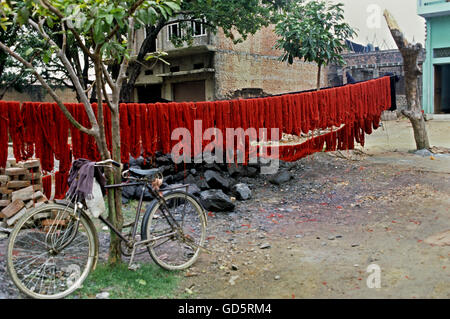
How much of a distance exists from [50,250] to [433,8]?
14.9 m

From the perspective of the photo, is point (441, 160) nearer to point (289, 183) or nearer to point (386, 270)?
point (289, 183)

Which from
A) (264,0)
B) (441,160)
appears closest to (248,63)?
(264,0)

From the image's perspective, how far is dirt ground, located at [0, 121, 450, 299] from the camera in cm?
323

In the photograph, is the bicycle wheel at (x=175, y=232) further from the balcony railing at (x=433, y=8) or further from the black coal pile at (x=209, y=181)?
the balcony railing at (x=433, y=8)

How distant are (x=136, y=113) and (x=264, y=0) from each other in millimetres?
7727

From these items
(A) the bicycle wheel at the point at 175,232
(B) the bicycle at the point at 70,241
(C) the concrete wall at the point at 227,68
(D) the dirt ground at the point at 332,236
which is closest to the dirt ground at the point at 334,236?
(D) the dirt ground at the point at 332,236

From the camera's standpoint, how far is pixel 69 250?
3.36 m

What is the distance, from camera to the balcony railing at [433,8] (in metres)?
Answer: 14.1

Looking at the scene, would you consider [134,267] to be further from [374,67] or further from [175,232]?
[374,67]

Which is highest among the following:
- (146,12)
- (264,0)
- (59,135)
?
(264,0)

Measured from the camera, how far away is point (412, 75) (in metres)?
9.10

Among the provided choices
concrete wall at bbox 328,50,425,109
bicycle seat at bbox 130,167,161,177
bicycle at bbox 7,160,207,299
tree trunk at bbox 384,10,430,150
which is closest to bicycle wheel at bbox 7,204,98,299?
bicycle at bbox 7,160,207,299

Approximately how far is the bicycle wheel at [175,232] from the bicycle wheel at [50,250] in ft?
1.56

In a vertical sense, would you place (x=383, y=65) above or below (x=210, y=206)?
above
